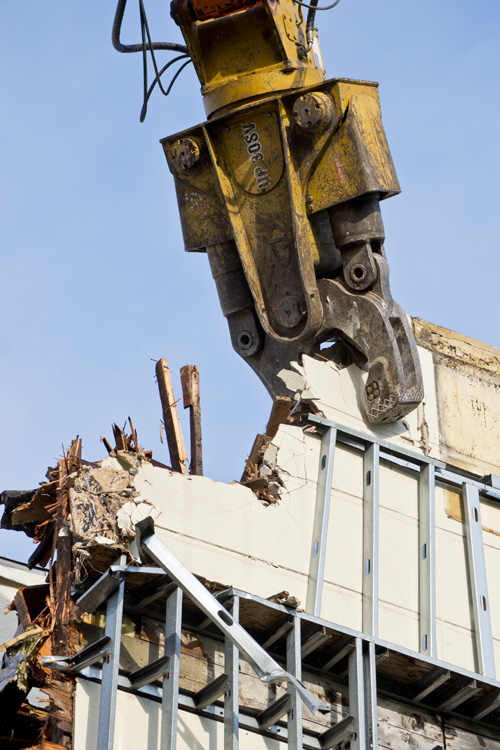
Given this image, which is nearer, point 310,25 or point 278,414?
point 278,414

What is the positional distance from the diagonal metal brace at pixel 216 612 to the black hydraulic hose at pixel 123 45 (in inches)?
191

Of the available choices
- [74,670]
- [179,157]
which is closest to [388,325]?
[179,157]

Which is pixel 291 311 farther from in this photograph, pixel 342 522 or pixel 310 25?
pixel 310 25

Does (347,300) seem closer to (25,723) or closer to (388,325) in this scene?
(388,325)

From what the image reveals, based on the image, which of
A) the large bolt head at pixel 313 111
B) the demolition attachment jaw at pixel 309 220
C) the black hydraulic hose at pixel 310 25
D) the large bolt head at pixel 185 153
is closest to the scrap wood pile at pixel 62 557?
the demolition attachment jaw at pixel 309 220

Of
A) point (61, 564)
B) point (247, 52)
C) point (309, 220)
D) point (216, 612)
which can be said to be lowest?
point (216, 612)

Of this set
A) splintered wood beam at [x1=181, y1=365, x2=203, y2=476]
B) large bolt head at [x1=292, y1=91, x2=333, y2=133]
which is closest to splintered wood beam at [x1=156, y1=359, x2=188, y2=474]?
splintered wood beam at [x1=181, y1=365, x2=203, y2=476]

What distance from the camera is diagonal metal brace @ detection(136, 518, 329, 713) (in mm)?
7879

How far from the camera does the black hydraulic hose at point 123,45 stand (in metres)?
11.1

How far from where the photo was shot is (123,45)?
11289mm

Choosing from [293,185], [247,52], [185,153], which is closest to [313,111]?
[293,185]

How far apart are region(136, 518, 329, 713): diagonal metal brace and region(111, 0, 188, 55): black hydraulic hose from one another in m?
4.84

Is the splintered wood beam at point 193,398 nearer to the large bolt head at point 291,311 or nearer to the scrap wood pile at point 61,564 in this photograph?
the large bolt head at point 291,311

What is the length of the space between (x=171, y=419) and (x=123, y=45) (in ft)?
11.4
